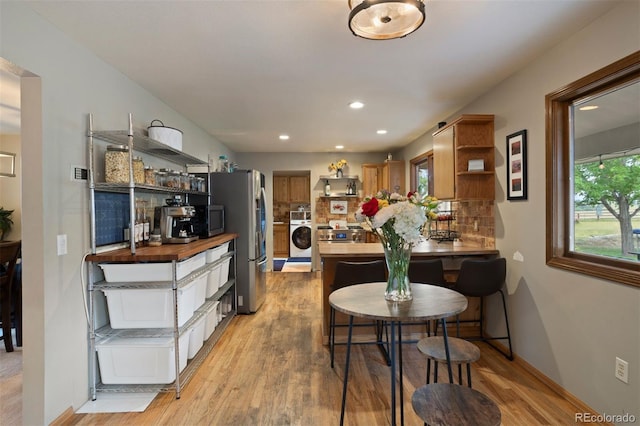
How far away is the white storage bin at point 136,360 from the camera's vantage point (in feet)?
7.05

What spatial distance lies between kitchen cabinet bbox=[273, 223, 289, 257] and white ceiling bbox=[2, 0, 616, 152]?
462cm

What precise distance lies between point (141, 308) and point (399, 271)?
1.75m

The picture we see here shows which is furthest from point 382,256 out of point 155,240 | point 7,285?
point 7,285

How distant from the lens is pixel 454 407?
131cm

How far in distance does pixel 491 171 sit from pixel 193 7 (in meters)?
2.66

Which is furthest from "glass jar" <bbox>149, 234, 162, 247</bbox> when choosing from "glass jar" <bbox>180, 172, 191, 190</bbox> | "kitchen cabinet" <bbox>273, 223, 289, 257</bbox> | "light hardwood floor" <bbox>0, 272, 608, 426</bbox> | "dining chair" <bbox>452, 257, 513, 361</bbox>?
"kitchen cabinet" <bbox>273, 223, 289, 257</bbox>

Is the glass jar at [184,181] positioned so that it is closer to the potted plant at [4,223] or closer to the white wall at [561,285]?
the potted plant at [4,223]

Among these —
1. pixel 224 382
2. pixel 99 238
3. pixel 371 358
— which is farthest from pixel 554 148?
pixel 99 238

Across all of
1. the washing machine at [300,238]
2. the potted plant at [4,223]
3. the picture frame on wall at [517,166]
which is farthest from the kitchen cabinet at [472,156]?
the potted plant at [4,223]

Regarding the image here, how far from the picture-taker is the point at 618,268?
1.81 metres

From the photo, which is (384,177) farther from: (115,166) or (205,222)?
(115,166)

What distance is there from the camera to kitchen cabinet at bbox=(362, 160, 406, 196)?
5641 mm

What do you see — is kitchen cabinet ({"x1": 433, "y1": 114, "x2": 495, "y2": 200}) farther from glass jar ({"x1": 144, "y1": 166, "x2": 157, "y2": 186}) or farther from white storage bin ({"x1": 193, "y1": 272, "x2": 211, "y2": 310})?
glass jar ({"x1": 144, "y1": 166, "x2": 157, "y2": 186})

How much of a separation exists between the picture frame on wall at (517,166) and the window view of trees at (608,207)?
0.37 metres
